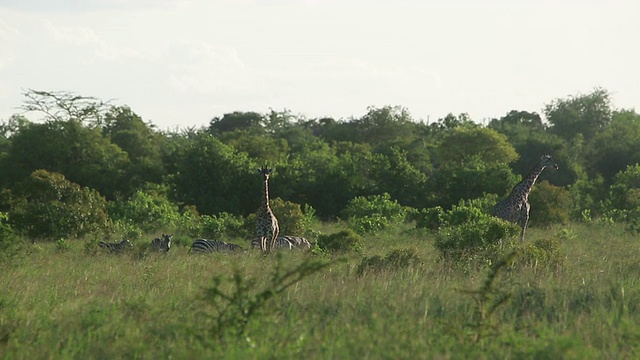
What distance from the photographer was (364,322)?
25.8ft

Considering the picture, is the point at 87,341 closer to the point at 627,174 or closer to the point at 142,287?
the point at 142,287

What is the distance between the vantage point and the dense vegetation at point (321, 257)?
23.5ft

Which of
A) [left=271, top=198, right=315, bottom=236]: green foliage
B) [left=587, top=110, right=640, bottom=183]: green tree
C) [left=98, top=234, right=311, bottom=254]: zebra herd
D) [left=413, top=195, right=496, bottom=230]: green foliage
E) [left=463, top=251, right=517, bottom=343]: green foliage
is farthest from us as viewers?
[left=587, top=110, right=640, bottom=183]: green tree

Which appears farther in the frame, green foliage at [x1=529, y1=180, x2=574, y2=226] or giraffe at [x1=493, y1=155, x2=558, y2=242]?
green foliage at [x1=529, y1=180, x2=574, y2=226]

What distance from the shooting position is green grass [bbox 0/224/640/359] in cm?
677

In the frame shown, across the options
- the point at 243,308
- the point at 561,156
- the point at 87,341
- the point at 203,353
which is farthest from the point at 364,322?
the point at 561,156

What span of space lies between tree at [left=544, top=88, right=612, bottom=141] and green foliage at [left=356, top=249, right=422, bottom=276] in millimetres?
40492

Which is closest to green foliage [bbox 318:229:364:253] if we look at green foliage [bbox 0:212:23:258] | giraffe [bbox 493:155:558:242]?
giraffe [bbox 493:155:558:242]

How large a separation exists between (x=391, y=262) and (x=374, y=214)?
35.1ft

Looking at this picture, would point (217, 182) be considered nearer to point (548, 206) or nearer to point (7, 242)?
point (548, 206)

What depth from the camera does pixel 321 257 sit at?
1332 cm

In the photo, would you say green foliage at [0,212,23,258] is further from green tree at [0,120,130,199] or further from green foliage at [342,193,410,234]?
green tree at [0,120,130,199]

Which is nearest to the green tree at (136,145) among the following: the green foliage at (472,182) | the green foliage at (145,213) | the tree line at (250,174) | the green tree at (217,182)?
the tree line at (250,174)

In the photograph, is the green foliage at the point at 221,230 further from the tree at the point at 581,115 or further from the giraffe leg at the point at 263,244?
the tree at the point at 581,115
